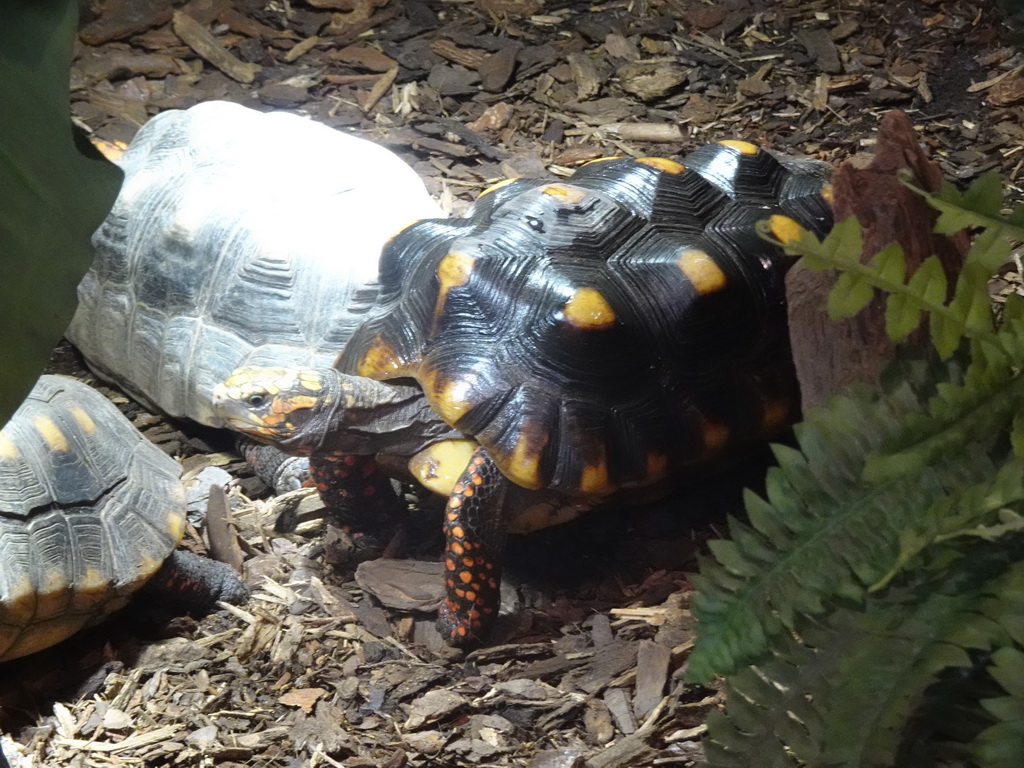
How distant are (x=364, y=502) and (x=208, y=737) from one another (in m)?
0.88

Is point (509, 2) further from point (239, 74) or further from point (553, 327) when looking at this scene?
point (553, 327)

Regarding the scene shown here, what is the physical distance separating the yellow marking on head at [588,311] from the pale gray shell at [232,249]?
996 mm

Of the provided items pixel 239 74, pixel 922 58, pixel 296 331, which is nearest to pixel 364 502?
pixel 296 331

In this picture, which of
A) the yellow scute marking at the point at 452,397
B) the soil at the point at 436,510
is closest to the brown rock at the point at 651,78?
the soil at the point at 436,510

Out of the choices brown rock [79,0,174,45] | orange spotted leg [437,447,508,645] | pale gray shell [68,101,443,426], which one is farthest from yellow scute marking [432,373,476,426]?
brown rock [79,0,174,45]

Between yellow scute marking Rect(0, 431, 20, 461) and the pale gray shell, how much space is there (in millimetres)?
763

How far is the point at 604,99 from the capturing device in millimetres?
4434

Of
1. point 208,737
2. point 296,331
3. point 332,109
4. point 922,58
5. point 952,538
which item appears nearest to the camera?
point 952,538

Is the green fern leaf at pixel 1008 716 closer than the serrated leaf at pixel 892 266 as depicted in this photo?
Yes

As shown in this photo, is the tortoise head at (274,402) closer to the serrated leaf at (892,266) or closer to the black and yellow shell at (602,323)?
the black and yellow shell at (602,323)

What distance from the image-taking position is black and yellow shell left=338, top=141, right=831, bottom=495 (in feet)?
8.30

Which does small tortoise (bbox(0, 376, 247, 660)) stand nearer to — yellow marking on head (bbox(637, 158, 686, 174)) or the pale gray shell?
the pale gray shell

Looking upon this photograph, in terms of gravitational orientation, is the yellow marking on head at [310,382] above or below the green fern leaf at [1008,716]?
below

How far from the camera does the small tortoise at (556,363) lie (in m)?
2.53
